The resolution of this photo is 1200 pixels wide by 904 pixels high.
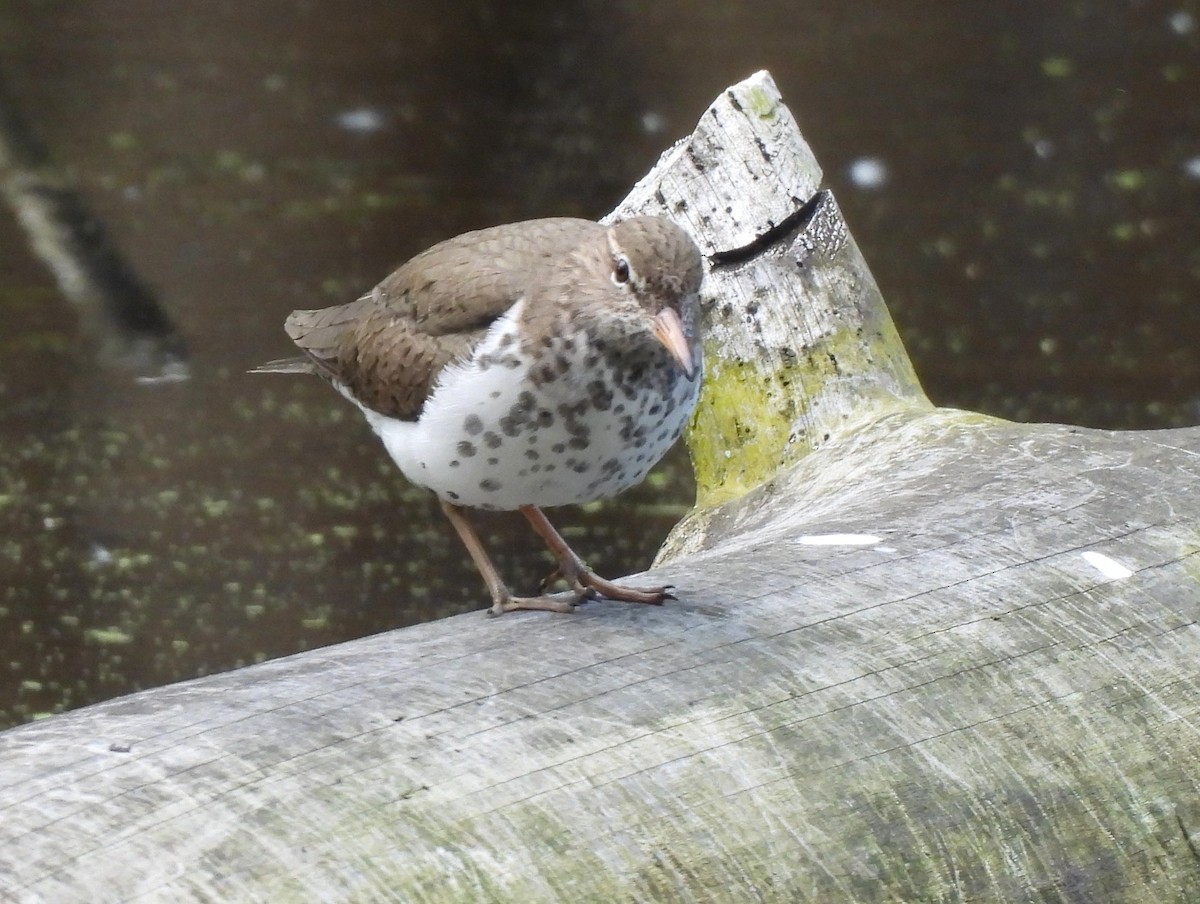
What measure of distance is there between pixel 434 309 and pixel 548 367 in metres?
0.28

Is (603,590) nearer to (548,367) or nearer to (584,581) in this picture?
(584,581)

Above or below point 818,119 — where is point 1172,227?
below

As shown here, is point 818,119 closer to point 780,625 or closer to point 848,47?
point 848,47

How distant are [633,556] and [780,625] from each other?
271 centimetres

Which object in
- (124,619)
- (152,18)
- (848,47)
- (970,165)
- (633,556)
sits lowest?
(633,556)

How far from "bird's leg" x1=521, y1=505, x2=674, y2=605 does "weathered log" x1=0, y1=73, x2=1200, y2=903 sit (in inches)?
2.2

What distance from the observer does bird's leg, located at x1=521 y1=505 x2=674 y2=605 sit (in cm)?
218

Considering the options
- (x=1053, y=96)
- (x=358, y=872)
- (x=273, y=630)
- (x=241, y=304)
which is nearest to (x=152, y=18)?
(x=241, y=304)

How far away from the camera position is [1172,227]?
597 cm

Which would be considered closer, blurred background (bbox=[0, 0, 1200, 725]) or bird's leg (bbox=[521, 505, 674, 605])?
bird's leg (bbox=[521, 505, 674, 605])

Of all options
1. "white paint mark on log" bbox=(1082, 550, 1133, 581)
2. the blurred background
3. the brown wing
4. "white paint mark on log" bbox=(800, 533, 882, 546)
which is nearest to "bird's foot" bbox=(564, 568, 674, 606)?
"white paint mark on log" bbox=(800, 533, 882, 546)

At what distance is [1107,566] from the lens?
2.18 metres

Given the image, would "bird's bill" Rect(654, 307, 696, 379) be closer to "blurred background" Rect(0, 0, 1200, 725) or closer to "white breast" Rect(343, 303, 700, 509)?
"white breast" Rect(343, 303, 700, 509)

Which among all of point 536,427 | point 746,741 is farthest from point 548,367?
point 746,741
